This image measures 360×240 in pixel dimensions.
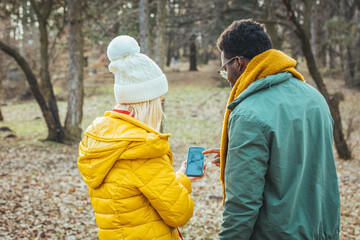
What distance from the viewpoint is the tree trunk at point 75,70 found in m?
11.0

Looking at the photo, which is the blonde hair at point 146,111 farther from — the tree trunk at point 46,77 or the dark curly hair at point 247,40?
the tree trunk at point 46,77

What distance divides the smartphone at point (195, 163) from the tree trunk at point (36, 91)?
8.87 m

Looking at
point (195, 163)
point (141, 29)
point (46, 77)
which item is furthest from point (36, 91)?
point (195, 163)

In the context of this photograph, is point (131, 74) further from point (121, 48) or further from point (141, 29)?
point (141, 29)

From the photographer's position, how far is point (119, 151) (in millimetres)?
1994

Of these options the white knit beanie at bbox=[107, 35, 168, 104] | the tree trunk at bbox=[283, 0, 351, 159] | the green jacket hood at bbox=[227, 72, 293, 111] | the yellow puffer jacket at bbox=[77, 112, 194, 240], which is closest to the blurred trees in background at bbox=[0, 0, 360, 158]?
the tree trunk at bbox=[283, 0, 351, 159]

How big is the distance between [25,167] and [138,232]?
23.9 ft

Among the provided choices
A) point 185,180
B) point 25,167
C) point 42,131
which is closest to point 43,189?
point 25,167

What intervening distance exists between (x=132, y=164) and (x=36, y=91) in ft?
31.3

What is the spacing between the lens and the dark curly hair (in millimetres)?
1987

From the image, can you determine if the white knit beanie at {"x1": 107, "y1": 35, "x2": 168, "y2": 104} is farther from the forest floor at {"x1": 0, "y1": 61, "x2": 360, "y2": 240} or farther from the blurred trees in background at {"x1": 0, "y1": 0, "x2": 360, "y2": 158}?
the blurred trees in background at {"x1": 0, "y1": 0, "x2": 360, "y2": 158}

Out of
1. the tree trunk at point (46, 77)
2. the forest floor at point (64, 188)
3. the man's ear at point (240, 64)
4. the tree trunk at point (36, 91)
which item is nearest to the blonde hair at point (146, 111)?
the man's ear at point (240, 64)

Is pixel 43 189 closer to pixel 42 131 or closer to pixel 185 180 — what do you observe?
pixel 185 180

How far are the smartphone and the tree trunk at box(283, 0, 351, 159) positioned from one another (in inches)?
223
